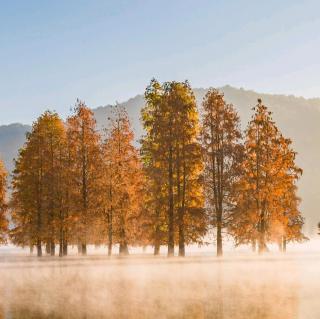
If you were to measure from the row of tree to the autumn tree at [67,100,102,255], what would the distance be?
0.09 meters

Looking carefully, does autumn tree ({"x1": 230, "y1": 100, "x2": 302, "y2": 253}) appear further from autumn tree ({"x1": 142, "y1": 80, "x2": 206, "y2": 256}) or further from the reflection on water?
the reflection on water

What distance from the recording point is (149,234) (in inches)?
1892

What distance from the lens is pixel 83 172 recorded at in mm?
51438

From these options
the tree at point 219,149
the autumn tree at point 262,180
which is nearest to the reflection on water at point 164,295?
the tree at point 219,149

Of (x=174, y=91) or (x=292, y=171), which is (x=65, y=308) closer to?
(x=174, y=91)

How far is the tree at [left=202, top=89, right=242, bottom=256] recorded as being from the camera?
47.9m

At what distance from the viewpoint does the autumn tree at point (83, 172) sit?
166ft

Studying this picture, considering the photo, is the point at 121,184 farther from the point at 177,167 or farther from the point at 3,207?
the point at 3,207

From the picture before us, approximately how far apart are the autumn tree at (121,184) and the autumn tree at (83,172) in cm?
94

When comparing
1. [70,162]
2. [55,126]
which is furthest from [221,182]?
[55,126]

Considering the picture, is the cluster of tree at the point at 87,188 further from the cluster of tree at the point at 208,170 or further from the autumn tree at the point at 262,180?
the autumn tree at the point at 262,180

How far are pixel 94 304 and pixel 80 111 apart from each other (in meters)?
35.4

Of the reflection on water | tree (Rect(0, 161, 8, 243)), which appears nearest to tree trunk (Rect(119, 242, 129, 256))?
tree (Rect(0, 161, 8, 243))

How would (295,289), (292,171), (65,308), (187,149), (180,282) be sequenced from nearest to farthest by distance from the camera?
(65,308), (295,289), (180,282), (187,149), (292,171)
